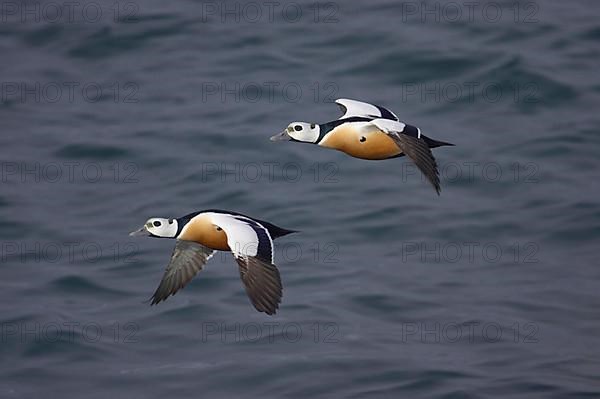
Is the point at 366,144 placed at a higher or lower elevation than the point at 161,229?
higher

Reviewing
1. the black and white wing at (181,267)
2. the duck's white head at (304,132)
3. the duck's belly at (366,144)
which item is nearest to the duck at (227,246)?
the black and white wing at (181,267)

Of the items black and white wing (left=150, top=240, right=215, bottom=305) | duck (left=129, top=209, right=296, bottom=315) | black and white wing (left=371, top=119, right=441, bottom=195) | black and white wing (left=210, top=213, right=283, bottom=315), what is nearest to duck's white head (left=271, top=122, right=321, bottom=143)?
black and white wing (left=371, top=119, right=441, bottom=195)

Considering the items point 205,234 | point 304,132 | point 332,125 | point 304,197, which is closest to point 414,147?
point 332,125

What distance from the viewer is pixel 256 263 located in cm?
1469

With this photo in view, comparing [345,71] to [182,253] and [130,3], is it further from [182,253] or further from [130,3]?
[182,253]

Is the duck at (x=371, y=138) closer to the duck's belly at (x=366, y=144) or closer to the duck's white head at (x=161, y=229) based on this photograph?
the duck's belly at (x=366, y=144)

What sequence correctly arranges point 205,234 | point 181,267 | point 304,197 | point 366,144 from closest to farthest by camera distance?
1. point 366,144
2. point 205,234
3. point 181,267
4. point 304,197

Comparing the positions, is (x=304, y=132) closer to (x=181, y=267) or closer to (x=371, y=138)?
(x=371, y=138)

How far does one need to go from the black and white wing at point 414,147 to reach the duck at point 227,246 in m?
1.52

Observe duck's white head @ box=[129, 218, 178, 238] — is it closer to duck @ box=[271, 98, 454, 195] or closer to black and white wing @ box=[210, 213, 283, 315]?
black and white wing @ box=[210, 213, 283, 315]

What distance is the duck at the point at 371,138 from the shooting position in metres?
15.0

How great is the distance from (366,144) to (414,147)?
2.35 feet

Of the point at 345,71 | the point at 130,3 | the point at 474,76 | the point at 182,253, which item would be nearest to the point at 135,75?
the point at 130,3

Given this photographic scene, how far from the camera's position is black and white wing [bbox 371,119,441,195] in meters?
14.7
